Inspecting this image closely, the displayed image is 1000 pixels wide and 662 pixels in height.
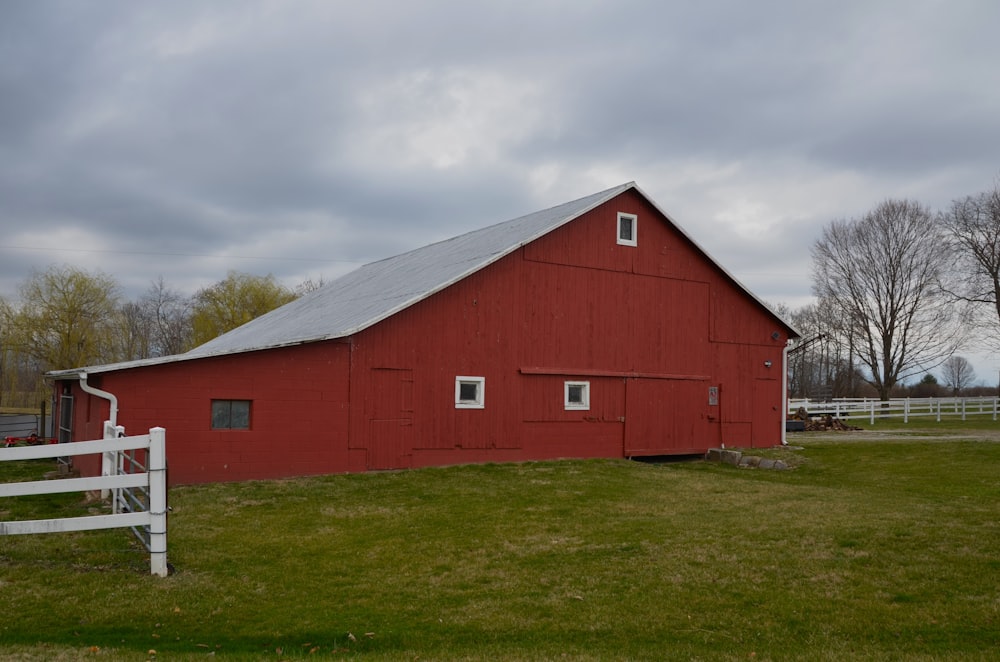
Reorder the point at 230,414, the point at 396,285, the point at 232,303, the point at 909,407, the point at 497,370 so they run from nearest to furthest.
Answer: the point at 230,414 → the point at 497,370 → the point at 396,285 → the point at 909,407 → the point at 232,303

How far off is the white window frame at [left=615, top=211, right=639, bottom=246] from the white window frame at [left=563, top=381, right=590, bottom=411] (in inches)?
148

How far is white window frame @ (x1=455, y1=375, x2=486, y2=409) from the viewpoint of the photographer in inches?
737

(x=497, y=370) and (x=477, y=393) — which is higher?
(x=497, y=370)

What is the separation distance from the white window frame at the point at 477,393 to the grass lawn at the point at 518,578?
151 inches

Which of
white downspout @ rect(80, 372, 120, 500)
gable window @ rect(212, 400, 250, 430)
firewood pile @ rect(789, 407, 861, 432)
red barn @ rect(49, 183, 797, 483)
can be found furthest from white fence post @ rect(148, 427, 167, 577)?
firewood pile @ rect(789, 407, 861, 432)

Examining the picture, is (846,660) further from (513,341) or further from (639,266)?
(639,266)

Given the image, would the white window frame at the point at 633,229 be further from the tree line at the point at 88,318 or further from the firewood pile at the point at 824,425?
the tree line at the point at 88,318

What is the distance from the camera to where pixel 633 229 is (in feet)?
70.5

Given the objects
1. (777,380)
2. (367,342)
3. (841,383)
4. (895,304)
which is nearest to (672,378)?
(777,380)

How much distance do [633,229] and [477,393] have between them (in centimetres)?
613

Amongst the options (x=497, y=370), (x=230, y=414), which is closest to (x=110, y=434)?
(x=230, y=414)

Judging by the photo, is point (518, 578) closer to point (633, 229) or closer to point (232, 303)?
point (633, 229)

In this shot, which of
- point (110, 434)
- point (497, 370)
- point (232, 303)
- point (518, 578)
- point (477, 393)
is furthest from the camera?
point (232, 303)

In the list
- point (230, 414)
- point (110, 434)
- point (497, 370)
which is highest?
point (497, 370)
